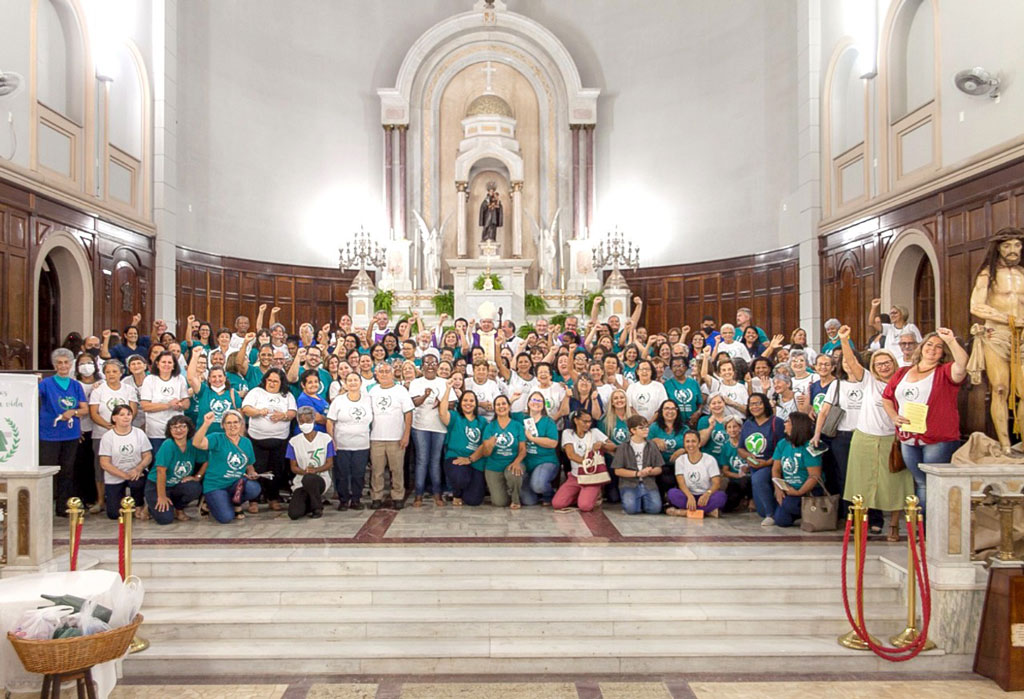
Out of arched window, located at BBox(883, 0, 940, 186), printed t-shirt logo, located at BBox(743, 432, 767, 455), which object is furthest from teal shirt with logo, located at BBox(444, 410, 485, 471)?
arched window, located at BBox(883, 0, 940, 186)

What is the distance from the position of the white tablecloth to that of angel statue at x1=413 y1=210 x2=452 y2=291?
578 inches

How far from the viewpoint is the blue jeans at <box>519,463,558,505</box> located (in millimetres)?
8352

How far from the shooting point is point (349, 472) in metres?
8.25

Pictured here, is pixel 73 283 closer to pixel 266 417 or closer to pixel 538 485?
pixel 266 417

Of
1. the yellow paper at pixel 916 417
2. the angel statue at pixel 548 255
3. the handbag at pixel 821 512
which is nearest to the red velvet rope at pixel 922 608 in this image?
the yellow paper at pixel 916 417

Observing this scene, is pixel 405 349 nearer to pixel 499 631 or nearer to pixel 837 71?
pixel 499 631

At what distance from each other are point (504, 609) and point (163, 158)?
12.2 m

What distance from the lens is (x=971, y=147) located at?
10.7 meters

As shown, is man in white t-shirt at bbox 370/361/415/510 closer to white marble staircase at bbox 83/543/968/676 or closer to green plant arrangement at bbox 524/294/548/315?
white marble staircase at bbox 83/543/968/676

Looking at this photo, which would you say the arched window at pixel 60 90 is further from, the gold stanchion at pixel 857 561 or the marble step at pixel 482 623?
the gold stanchion at pixel 857 561

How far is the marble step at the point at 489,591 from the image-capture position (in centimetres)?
601

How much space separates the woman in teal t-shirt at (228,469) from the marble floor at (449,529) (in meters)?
0.18

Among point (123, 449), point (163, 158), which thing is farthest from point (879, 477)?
point (163, 158)

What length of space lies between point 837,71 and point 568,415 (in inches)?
381
